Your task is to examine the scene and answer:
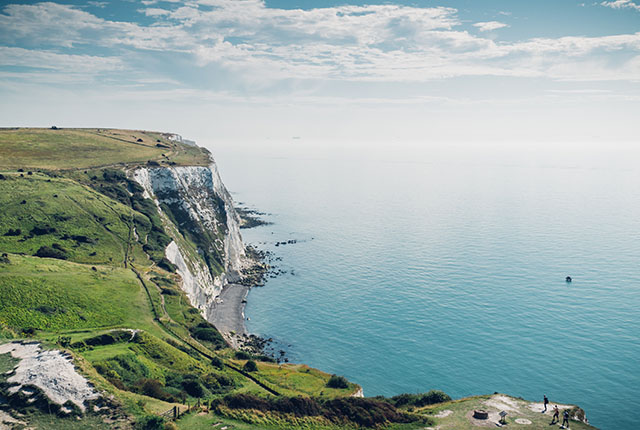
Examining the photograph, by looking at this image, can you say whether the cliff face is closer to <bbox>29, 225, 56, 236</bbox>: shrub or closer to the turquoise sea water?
the turquoise sea water

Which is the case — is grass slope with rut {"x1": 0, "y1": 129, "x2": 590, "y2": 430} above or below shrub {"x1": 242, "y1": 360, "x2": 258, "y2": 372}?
above

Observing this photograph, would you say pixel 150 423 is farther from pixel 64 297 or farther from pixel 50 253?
pixel 50 253

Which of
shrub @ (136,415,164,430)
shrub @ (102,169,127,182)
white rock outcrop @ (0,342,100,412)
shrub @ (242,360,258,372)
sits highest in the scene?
shrub @ (102,169,127,182)

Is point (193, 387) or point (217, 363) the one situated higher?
point (193, 387)

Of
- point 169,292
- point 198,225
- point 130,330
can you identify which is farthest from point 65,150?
point 130,330

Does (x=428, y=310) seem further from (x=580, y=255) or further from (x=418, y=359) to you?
(x=580, y=255)

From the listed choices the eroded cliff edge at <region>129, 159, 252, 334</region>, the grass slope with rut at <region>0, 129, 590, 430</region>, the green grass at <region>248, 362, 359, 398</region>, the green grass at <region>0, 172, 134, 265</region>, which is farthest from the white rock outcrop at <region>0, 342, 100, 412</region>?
the eroded cliff edge at <region>129, 159, 252, 334</region>

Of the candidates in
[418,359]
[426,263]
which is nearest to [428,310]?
[418,359]

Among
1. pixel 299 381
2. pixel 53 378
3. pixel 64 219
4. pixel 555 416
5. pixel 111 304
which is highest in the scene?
pixel 64 219
